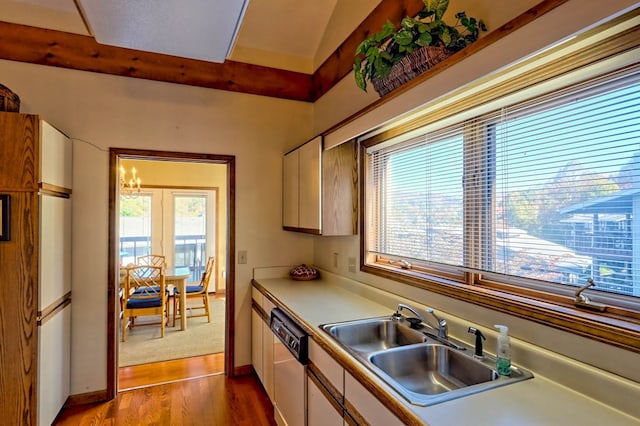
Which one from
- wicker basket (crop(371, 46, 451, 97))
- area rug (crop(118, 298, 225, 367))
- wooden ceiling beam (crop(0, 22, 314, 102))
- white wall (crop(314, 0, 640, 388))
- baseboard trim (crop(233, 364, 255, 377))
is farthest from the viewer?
area rug (crop(118, 298, 225, 367))

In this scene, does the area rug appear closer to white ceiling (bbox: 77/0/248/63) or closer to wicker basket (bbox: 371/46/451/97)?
white ceiling (bbox: 77/0/248/63)

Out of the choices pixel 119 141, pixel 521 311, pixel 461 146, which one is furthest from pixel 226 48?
pixel 521 311

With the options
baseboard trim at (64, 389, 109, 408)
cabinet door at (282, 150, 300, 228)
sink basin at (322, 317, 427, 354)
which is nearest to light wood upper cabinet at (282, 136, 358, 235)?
cabinet door at (282, 150, 300, 228)

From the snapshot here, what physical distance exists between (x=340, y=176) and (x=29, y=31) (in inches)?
103

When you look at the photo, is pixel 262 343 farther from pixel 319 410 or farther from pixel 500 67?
pixel 500 67

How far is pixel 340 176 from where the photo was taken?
8.38ft

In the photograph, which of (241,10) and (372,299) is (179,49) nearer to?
(241,10)

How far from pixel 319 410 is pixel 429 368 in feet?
1.82

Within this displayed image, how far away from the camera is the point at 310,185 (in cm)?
264

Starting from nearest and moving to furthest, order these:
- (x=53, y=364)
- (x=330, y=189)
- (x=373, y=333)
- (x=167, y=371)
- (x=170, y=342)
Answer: (x=373, y=333), (x=53, y=364), (x=330, y=189), (x=167, y=371), (x=170, y=342)

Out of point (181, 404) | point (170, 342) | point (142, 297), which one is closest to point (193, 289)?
point (142, 297)

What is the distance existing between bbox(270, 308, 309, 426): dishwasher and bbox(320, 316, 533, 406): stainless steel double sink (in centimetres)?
20

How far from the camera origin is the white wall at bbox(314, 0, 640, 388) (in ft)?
2.92

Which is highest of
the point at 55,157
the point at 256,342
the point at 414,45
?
the point at 414,45
